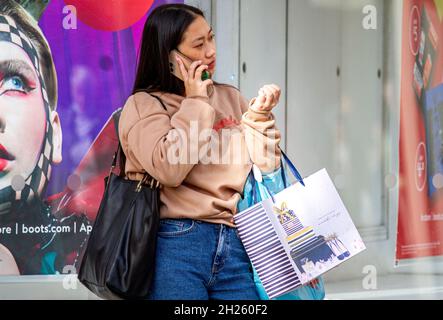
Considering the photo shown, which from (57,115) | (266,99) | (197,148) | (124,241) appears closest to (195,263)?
(124,241)

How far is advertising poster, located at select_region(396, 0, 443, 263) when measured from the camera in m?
5.08

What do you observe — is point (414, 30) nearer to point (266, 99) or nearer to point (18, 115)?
point (18, 115)

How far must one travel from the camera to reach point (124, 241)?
2.33m

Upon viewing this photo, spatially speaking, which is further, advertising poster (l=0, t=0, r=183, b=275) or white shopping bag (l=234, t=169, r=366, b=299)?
advertising poster (l=0, t=0, r=183, b=275)

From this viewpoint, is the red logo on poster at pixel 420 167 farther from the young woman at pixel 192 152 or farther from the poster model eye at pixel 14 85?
the young woman at pixel 192 152

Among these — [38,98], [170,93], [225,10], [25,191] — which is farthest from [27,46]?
[170,93]

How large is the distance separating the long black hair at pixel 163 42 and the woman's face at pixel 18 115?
1815 millimetres

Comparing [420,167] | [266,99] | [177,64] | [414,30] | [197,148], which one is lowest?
[420,167]

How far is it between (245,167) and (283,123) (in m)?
2.42

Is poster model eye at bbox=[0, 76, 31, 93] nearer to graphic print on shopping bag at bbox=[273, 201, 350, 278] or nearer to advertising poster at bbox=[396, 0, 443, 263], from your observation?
graphic print on shopping bag at bbox=[273, 201, 350, 278]

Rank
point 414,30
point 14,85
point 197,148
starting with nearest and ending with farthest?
point 197,148 → point 14,85 → point 414,30

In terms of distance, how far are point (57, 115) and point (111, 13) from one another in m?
0.56

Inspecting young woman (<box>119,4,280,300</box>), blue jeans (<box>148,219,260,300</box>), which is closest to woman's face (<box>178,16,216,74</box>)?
young woman (<box>119,4,280,300</box>)
